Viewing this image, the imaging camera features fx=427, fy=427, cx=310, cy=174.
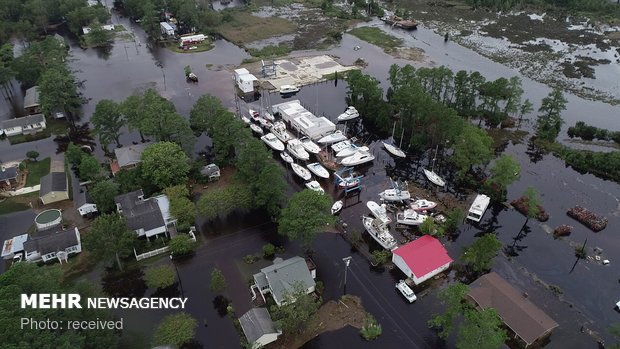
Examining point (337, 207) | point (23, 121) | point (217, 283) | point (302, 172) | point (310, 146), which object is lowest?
point (337, 207)

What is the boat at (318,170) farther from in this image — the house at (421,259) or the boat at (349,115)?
the house at (421,259)

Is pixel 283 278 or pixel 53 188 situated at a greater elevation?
pixel 283 278

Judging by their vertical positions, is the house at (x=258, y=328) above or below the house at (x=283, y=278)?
below

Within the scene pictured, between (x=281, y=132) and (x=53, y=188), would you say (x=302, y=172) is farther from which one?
(x=53, y=188)

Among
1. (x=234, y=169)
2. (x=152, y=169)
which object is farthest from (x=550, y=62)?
(x=152, y=169)

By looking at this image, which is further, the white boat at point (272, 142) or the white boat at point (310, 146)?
the white boat at point (272, 142)

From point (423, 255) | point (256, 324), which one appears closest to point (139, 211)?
point (256, 324)

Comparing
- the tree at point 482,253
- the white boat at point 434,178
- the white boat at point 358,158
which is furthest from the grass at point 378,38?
the tree at point 482,253

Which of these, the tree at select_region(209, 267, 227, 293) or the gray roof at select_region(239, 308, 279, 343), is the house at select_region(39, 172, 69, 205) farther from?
the gray roof at select_region(239, 308, 279, 343)
